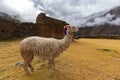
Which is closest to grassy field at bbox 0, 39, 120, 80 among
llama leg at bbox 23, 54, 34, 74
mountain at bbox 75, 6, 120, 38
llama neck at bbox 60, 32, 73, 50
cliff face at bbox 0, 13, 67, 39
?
llama leg at bbox 23, 54, 34, 74

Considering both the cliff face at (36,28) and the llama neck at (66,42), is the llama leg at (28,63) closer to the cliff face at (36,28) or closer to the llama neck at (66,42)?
the llama neck at (66,42)

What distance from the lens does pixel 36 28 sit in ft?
73.8

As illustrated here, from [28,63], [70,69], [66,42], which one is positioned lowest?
[70,69]

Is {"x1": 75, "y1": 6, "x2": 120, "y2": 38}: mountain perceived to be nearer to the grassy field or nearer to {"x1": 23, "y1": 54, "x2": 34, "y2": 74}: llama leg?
the grassy field

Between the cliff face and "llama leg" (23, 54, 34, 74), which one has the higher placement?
the cliff face

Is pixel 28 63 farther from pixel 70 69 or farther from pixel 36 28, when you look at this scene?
pixel 36 28

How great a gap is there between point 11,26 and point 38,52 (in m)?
12.5

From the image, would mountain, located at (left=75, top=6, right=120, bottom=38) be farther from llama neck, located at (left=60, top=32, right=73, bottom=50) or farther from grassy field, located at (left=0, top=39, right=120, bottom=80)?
llama neck, located at (left=60, top=32, right=73, bottom=50)

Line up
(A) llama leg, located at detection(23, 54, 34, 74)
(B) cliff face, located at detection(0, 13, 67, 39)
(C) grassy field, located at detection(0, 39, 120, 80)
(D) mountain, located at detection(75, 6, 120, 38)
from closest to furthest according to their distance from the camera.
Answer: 1. (A) llama leg, located at detection(23, 54, 34, 74)
2. (C) grassy field, located at detection(0, 39, 120, 80)
3. (B) cliff face, located at detection(0, 13, 67, 39)
4. (D) mountain, located at detection(75, 6, 120, 38)

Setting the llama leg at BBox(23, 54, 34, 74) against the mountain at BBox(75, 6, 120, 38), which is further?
the mountain at BBox(75, 6, 120, 38)

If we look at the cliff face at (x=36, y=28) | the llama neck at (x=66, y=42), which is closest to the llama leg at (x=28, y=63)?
the llama neck at (x=66, y=42)

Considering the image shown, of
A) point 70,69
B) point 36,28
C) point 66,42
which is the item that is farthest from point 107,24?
point 66,42

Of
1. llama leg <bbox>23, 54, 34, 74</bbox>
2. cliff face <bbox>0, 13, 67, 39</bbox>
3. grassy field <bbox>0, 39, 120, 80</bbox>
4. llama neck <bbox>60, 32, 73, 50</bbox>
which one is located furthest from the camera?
cliff face <bbox>0, 13, 67, 39</bbox>

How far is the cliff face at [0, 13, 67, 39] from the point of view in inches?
→ 835
